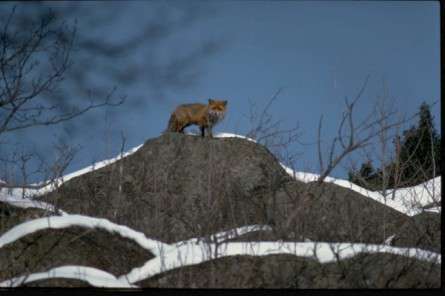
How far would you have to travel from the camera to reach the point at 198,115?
1169 cm

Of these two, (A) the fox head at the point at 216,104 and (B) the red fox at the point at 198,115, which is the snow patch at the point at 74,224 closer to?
(B) the red fox at the point at 198,115

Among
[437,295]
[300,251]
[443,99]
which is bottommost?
[437,295]

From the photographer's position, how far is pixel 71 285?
17.4ft

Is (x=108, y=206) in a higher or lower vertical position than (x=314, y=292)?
higher

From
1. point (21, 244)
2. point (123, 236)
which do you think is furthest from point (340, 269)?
point (21, 244)

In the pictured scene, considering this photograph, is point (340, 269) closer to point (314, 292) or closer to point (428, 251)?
point (314, 292)

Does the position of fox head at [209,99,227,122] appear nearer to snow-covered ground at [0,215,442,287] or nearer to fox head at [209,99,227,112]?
fox head at [209,99,227,112]

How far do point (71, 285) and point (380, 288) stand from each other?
258cm

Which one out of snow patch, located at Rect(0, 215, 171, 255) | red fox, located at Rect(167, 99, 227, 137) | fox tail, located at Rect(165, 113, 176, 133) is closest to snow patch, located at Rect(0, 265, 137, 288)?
snow patch, located at Rect(0, 215, 171, 255)

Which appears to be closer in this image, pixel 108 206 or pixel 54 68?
pixel 54 68

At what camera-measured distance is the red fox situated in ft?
37.6

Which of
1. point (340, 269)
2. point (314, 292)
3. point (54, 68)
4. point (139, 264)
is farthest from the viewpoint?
point (54, 68)

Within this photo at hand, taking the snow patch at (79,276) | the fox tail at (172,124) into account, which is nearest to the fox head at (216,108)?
the fox tail at (172,124)

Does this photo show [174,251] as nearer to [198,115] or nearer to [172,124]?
[198,115]
